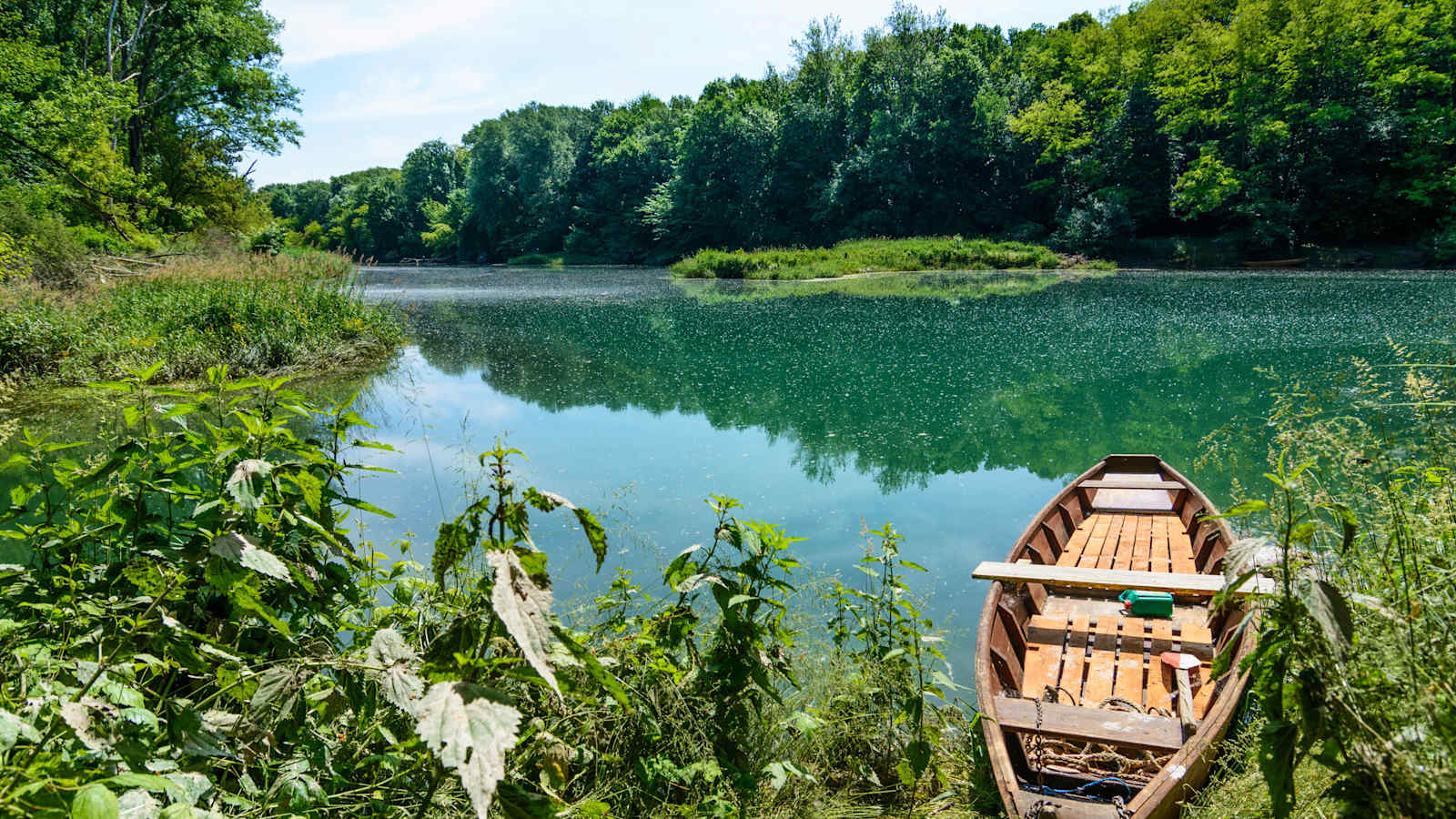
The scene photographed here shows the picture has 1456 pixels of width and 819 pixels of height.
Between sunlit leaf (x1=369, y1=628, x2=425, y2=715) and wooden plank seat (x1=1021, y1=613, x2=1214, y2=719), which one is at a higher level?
sunlit leaf (x1=369, y1=628, x2=425, y2=715)

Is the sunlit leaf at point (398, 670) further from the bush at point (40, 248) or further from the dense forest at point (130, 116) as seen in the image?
the bush at point (40, 248)

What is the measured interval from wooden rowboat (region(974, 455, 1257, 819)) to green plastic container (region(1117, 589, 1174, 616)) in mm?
46

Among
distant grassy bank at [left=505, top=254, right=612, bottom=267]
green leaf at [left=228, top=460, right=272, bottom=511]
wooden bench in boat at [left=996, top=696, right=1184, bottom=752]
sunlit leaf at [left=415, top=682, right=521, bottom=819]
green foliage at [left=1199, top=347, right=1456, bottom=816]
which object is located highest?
distant grassy bank at [left=505, top=254, right=612, bottom=267]

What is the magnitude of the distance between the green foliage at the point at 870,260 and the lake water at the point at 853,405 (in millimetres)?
11875

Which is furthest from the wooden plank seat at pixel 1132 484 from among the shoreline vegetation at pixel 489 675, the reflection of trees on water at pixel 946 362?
the shoreline vegetation at pixel 489 675

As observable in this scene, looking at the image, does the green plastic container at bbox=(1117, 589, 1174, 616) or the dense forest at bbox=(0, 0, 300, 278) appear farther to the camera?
the dense forest at bbox=(0, 0, 300, 278)

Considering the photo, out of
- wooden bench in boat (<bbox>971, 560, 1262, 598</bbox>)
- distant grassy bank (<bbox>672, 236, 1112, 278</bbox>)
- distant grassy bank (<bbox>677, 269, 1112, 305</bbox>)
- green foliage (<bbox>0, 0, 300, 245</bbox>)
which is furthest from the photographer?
distant grassy bank (<bbox>672, 236, 1112, 278</bbox>)

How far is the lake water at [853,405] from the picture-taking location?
6.34 metres

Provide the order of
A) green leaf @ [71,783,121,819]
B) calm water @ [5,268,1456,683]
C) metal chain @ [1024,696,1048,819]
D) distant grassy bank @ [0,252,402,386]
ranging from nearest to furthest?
green leaf @ [71,783,121,819]
metal chain @ [1024,696,1048,819]
calm water @ [5,268,1456,683]
distant grassy bank @ [0,252,402,386]

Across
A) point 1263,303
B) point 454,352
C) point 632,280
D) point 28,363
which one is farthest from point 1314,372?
point 632,280

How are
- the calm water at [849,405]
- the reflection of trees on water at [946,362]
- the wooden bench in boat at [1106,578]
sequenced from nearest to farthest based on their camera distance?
the wooden bench in boat at [1106,578], the calm water at [849,405], the reflection of trees on water at [946,362]

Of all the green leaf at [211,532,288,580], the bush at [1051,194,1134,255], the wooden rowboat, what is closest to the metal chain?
the wooden rowboat

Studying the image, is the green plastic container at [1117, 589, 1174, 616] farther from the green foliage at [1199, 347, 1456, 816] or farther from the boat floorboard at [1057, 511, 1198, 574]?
the green foliage at [1199, 347, 1456, 816]

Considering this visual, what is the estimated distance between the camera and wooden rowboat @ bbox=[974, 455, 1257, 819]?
2.71 meters
